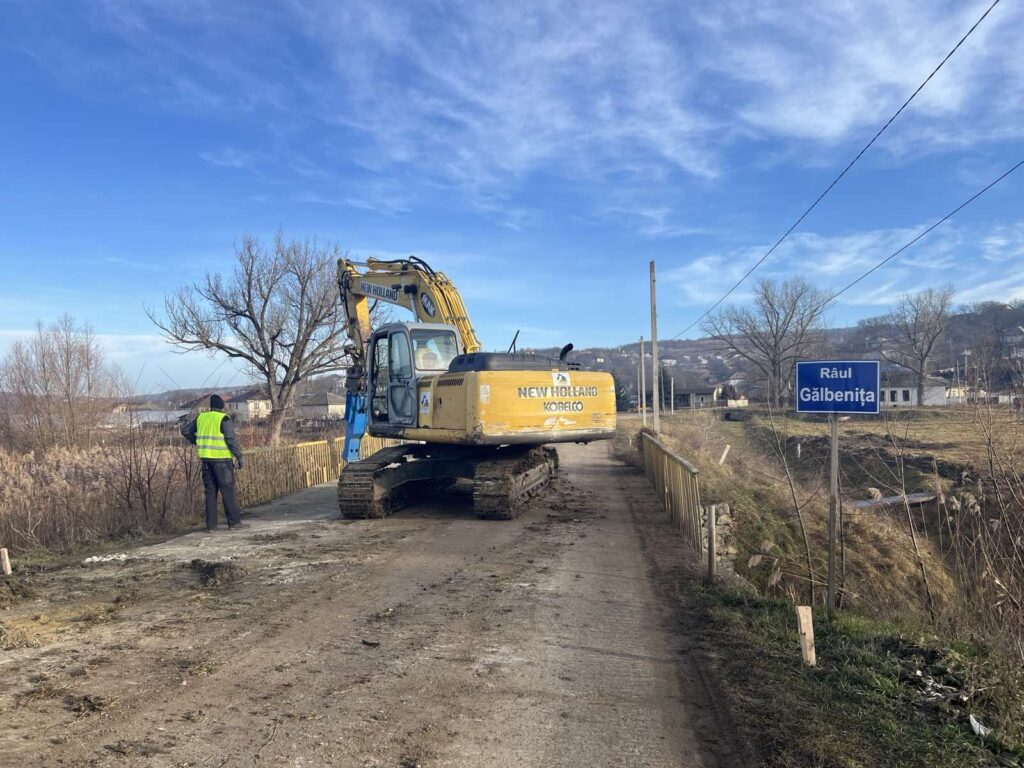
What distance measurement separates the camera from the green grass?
3.46 m

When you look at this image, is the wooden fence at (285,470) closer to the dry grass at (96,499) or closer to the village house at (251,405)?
the dry grass at (96,499)

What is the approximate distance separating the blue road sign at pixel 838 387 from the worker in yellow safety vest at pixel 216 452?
756 cm

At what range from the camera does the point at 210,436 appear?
9.65 metres

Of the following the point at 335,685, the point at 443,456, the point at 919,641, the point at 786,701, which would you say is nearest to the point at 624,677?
the point at 786,701

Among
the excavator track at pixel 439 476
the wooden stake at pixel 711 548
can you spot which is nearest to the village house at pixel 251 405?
the excavator track at pixel 439 476

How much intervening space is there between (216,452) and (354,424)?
329cm

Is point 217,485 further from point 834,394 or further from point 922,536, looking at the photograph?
point 922,536

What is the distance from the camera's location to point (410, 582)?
22.7ft

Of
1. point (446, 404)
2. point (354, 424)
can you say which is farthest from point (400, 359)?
point (354, 424)

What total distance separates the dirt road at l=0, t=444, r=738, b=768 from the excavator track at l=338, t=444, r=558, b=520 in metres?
1.56

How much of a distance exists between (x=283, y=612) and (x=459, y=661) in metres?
1.95

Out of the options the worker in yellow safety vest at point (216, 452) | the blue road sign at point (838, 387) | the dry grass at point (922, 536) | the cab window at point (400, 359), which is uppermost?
the cab window at point (400, 359)

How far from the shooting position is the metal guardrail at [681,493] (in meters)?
8.38

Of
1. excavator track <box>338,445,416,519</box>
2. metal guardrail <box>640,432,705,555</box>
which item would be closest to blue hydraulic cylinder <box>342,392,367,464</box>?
excavator track <box>338,445,416,519</box>
